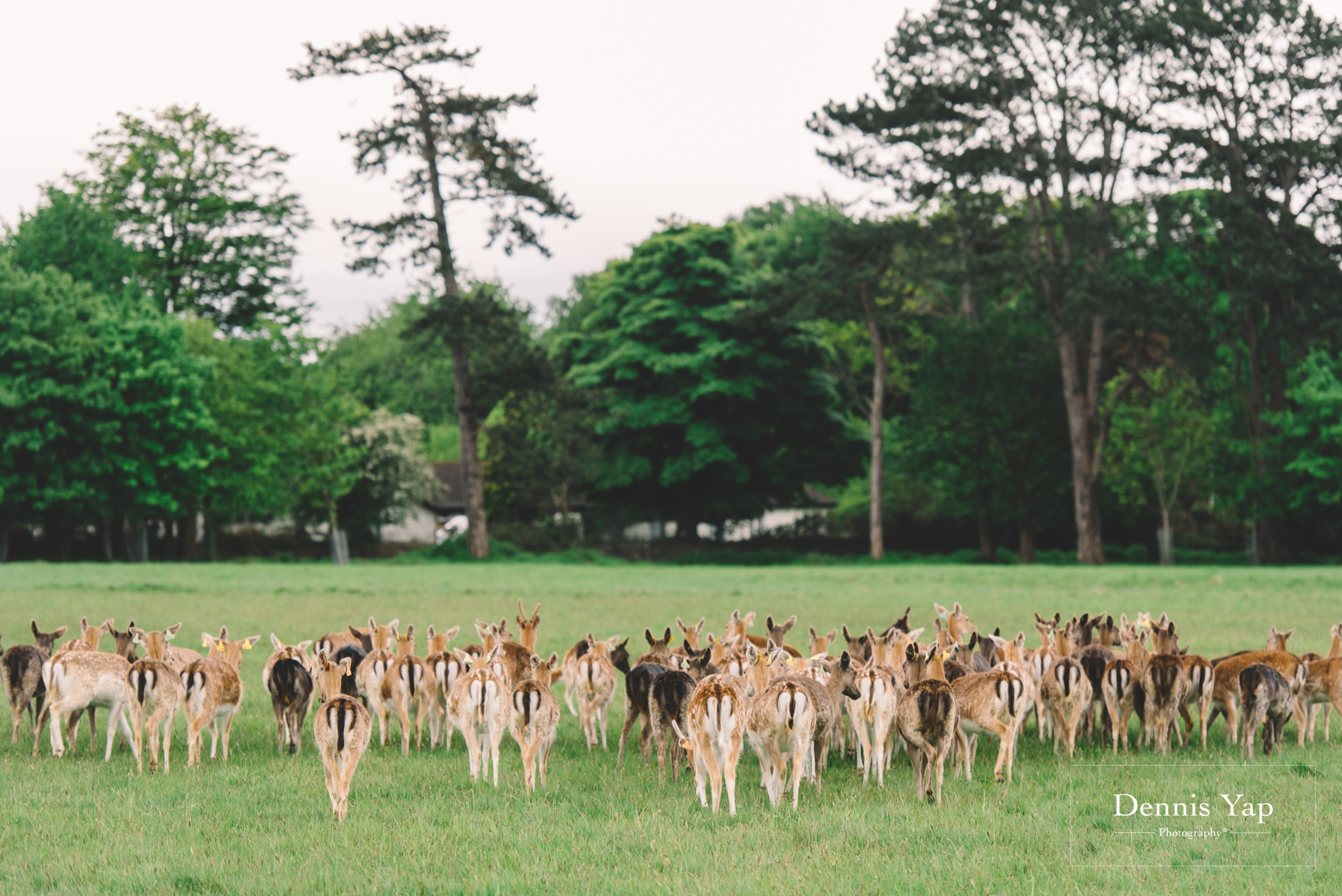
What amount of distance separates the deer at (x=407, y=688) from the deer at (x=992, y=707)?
196 inches

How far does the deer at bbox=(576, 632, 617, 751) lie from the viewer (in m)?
12.2

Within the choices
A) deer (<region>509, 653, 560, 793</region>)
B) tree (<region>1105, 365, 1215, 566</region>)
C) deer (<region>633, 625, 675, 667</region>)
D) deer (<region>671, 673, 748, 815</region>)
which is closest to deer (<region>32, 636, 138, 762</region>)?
deer (<region>509, 653, 560, 793</region>)

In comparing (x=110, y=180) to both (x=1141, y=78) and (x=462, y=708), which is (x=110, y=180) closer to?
(x=1141, y=78)

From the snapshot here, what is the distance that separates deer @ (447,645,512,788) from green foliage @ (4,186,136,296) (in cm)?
4996

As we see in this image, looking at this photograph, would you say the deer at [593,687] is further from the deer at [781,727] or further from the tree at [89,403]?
the tree at [89,403]

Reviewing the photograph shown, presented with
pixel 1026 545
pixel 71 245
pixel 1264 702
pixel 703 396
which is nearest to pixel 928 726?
pixel 1264 702

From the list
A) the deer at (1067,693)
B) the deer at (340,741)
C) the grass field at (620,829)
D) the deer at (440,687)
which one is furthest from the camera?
the deer at (440,687)

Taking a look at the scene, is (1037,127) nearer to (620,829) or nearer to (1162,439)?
(1162,439)

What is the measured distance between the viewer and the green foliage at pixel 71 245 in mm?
53688

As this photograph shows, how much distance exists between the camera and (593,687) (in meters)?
12.3

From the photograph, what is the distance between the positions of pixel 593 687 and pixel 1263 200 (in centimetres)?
4417

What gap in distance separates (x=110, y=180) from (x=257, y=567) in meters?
24.7

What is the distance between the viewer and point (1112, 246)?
4741 centimetres

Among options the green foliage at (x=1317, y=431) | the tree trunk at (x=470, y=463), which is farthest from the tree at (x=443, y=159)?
the green foliage at (x=1317, y=431)
